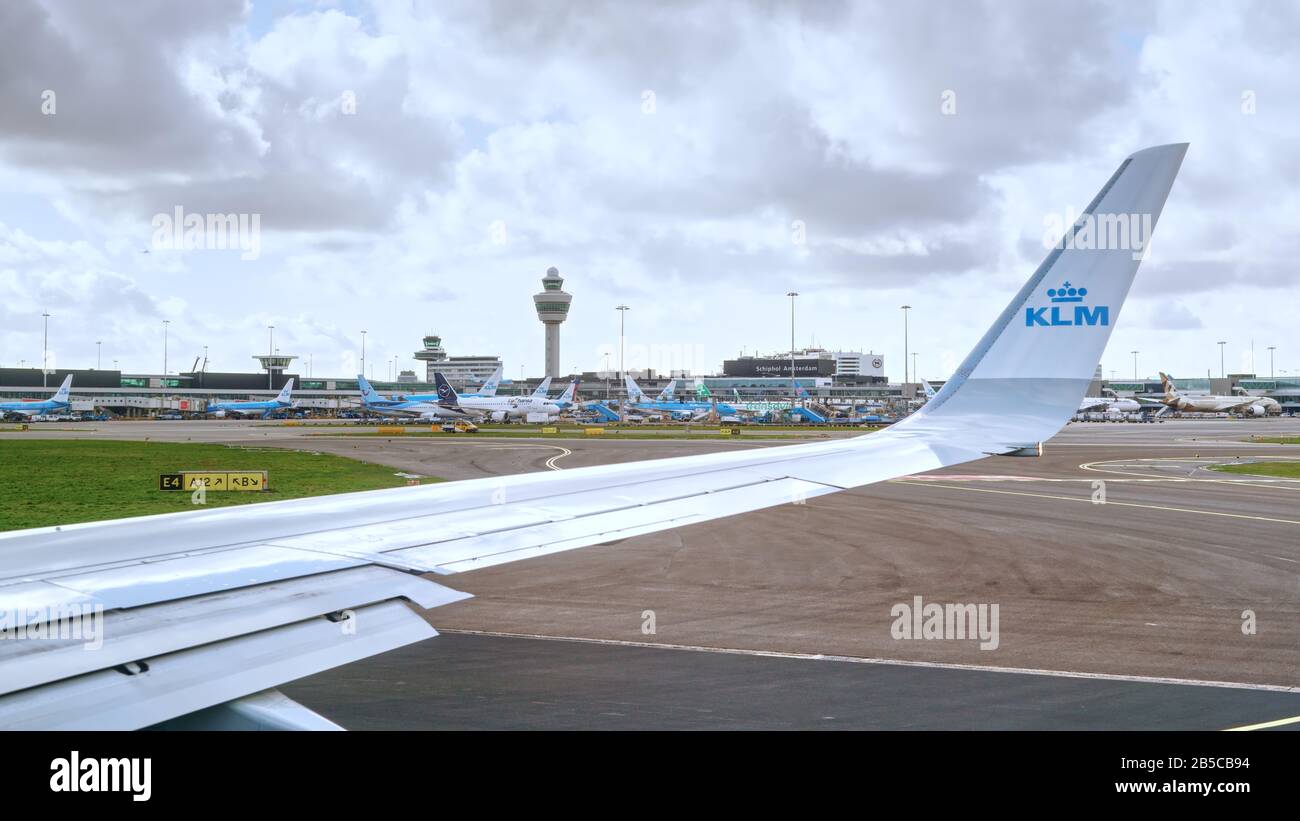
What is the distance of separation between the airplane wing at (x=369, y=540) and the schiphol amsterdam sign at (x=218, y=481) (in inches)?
927

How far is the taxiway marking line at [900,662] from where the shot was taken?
8.63 metres

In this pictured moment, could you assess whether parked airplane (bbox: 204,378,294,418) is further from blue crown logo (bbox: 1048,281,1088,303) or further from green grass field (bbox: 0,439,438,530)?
blue crown logo (bbox: 1048,281,1088,303)

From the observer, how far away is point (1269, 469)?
35.9 meters

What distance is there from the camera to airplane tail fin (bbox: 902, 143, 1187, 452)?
18.3 feet

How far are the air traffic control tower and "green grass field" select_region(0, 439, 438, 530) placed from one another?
14033 cm

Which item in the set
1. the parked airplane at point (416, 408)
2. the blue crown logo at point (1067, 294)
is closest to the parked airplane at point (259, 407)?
the parked airplane at point (416, 408)

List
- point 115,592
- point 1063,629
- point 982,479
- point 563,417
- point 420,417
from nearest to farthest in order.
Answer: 1. point 115,592
2. point 1063,629
3. point 982,479
4. point 420,417
5. point 563,417

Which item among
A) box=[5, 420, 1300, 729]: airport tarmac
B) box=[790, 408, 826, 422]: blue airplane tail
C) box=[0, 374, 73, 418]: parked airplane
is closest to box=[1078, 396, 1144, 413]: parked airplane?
box=[790, 408, 826, 422]: blue airplane tail

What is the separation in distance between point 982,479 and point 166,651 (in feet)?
104

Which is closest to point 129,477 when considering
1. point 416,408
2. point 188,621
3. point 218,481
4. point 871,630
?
point 218,481

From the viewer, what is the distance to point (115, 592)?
3.66m
